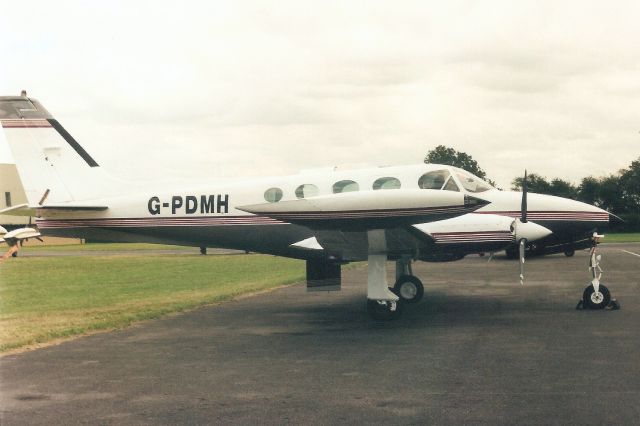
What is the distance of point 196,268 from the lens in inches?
1340

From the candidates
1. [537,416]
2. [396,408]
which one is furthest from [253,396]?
[537,416]

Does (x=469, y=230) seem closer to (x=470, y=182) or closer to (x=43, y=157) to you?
(x=470, y=182)

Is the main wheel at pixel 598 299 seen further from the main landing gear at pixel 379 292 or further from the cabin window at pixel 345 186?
the cabin window at pixel 345 186

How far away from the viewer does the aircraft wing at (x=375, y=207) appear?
507 inches

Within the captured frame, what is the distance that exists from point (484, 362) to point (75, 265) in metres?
32.3

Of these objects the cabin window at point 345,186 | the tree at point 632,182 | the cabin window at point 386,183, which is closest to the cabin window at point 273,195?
the cabin window at point 345,186

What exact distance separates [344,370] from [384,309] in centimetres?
514

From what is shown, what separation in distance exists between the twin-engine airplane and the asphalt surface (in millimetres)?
1434

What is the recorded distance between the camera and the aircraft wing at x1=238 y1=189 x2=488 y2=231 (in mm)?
12883

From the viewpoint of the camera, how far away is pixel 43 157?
17484mm

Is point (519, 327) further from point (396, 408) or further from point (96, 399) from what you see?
point (96, 399)

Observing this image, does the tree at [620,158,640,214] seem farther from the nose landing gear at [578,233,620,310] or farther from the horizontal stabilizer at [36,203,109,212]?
the horizontal stabilizer at [36,203,109,212]

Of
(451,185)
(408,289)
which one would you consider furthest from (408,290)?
(451,185)

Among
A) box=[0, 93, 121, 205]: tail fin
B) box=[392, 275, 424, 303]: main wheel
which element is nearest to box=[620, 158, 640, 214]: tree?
box=[392, 275, 424, 303]: main wheel
